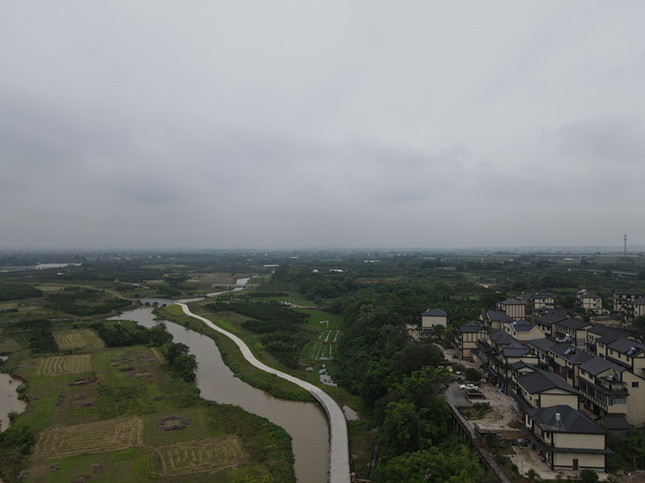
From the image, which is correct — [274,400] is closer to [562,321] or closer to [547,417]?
[547,417]

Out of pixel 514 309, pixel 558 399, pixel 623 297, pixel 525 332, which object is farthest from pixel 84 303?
pixel 623 297

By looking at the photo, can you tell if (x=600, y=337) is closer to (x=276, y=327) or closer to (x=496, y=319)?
(x=496, y=319)

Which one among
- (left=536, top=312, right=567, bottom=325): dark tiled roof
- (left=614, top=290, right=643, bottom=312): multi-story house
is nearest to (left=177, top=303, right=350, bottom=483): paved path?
(left=536, top=312, right=567, bottom=325): dark tiled roof

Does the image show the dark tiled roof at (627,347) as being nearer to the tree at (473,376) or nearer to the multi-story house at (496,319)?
the tree at (473,376)

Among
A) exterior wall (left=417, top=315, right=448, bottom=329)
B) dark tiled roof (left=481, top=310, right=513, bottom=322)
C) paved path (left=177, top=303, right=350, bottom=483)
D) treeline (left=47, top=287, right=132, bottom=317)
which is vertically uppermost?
dark tiled roof (left=481, top=310, right=513, bottom=322)

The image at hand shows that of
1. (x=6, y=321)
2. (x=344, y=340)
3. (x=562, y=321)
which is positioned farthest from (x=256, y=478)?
(x=6, y=321)

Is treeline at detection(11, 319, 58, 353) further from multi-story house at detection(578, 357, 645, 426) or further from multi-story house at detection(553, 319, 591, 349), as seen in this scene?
multi-story house at detection(553, 319, 591, 349)

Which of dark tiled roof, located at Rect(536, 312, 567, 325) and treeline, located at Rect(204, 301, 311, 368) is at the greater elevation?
dark tiled roof, located at Rect(536, 312, 567, 325)
